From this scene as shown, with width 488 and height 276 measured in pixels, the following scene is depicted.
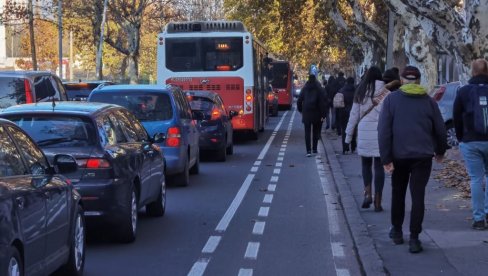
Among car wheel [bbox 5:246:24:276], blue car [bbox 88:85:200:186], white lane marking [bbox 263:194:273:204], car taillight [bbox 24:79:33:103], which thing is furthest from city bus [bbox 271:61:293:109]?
car wheel [bbox 5:246:24:276]

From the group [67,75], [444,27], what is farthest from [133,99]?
[67,75]

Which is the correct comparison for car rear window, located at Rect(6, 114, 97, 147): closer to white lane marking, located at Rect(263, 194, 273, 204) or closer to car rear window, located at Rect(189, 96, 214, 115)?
white lane marking, located at Rect(263, 194, 273, 204)

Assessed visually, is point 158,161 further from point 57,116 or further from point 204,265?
point 204,265

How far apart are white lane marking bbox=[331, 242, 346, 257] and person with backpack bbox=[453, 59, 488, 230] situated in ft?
5.35

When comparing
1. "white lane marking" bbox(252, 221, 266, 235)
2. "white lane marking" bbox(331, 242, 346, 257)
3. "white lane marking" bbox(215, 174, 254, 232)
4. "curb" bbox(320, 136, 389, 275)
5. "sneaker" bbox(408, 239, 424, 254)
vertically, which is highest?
"sneaker" bbox(408, 239, 424, 254)

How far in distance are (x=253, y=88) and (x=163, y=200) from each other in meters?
13.3

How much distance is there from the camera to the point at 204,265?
856cm

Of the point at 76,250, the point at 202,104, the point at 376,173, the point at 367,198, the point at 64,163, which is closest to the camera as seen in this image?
the point at 64,163

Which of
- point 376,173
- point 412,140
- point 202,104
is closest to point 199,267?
point 412,140

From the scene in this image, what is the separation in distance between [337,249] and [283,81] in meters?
45.3

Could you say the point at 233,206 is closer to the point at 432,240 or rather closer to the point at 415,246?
the point at 432,240

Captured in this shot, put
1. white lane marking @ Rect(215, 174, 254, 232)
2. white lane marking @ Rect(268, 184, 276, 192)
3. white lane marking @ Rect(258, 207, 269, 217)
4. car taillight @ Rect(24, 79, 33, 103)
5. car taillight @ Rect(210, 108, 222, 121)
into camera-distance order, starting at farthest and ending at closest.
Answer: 1. car taillight @ Rect(210, 108, 222, 121)
2. car taillight @ Rect(24, 79, 33, 103)
3. white lane marking @ Rect(268, 184, 276, 192)
4. white lane marking @ Rect(258, 207, 269, 217)
5. white lane marking @ Rect(215, 174, 254, 232)

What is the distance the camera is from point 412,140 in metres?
8.68

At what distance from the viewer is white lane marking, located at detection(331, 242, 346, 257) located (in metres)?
9.23
